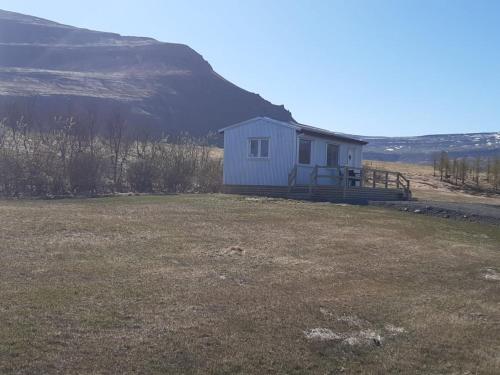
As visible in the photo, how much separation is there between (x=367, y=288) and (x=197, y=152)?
18.5 m

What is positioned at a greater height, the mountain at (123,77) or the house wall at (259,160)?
the mountain at (123,77)

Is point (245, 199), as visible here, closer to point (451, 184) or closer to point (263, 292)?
point (263, 292)

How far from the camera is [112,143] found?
24.4m

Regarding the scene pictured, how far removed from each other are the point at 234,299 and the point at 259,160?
18.4 meters

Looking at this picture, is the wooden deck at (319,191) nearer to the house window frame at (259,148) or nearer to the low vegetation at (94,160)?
the house window frame at (259,148)

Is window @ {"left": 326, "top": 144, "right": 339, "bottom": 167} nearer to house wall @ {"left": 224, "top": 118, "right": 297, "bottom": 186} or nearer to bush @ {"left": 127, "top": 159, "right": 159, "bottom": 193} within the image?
house wall @ {"left": 224, "top": 118, "right": 297, "bottom": 186}

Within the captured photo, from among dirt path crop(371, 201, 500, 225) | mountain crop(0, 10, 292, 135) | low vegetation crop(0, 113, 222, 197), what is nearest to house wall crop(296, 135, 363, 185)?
low vegetation crop(0, 113, 222, 197)

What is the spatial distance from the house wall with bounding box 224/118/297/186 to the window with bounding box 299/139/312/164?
77 centimetres

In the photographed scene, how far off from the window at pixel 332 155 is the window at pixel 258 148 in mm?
3270

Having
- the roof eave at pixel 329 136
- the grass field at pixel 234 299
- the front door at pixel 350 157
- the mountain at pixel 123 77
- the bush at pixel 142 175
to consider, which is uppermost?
the mountain at pixel 123 77

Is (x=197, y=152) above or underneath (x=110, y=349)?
above

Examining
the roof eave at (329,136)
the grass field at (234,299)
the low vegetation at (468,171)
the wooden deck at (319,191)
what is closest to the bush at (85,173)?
the wooden deck at (319,191)

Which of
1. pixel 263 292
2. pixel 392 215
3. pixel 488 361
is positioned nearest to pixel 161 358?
pixel 263 292

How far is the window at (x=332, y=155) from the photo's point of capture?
2691 centimetres
